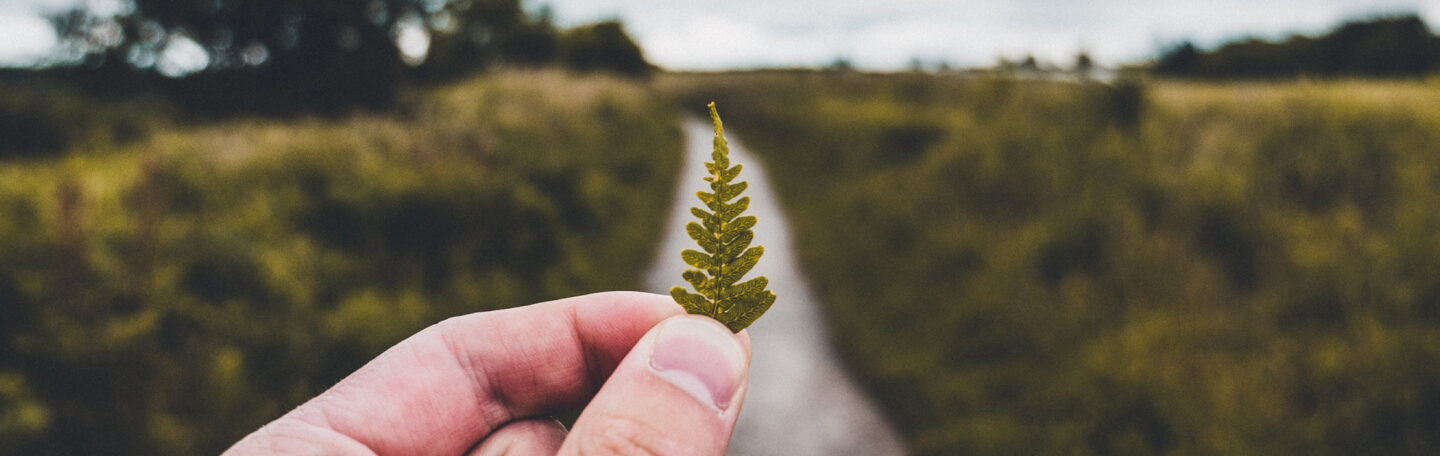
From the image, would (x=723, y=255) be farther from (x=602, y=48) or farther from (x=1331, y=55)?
(x=602, y=48)

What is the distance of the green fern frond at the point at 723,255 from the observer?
942 mm

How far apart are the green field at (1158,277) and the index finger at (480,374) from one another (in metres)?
2.72

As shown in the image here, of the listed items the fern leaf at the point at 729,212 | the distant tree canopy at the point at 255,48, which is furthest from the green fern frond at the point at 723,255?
the distant tree canopy at the point at 255,48

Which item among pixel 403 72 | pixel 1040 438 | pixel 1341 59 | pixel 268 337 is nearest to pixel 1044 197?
pixel 1040 438

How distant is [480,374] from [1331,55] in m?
16.7

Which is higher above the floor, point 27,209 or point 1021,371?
point 27,209

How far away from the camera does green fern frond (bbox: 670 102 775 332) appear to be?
942 millimetres

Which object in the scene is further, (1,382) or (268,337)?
(268,337)

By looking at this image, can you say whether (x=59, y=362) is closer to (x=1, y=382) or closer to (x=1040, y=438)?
(x=1, y=382)

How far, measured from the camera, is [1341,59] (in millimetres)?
11781

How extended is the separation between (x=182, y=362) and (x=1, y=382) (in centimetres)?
60

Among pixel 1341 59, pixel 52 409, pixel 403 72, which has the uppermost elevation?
pixel 403 72

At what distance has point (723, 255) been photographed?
1028mm

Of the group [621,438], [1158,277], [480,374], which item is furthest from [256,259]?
[1158,277]
